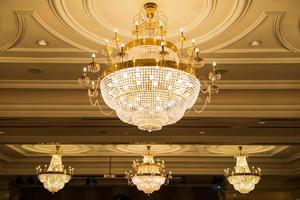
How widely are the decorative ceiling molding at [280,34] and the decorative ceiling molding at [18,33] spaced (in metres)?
2.84

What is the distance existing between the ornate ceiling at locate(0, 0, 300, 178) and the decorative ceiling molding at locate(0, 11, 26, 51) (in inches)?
0.4

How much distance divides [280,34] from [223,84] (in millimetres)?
1678

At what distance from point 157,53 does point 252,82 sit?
3072 millimetres

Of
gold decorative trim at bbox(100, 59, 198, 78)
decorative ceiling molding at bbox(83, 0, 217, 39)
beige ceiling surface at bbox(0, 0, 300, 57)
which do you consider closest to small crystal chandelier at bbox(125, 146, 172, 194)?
beige ceiling surface at bbox(0, 0, 300, 57)

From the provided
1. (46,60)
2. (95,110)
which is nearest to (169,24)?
(46,60)

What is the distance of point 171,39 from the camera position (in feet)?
17.8

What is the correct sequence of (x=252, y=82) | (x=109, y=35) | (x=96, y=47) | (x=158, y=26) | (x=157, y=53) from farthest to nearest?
(x=252, y=82)
(x=96, y=47)
(x=109, y=35)
(x=158, y=26)
(x=157, y=53)

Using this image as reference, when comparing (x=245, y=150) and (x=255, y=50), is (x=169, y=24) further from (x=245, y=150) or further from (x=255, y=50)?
(x=245, y=150)

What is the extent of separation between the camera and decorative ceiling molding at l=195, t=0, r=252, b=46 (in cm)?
468

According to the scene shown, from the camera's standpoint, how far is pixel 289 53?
5.96 metres

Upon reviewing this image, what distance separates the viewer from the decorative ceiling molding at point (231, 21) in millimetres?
4676

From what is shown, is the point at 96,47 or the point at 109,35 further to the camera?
the point at 96,47

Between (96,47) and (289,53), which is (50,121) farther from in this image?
(289,53)

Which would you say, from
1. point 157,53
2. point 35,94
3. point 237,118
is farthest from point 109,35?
point 237,118
